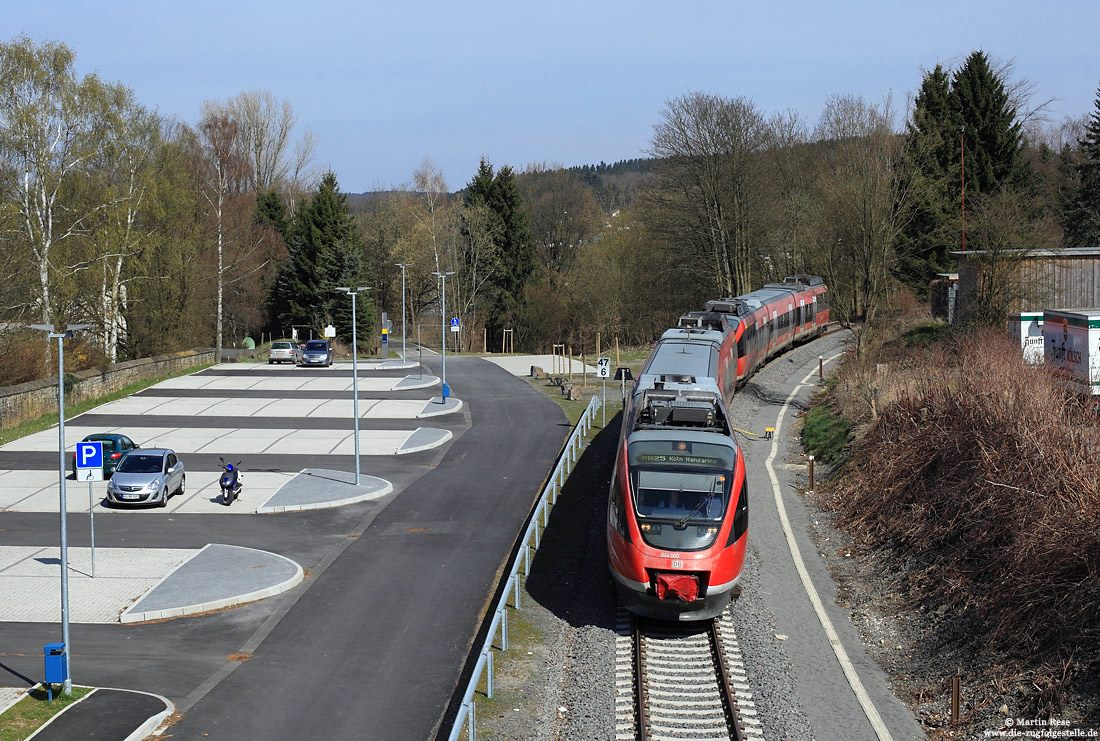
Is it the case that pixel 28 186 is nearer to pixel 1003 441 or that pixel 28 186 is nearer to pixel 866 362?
pixel 866 362

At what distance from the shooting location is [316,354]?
2063 inches

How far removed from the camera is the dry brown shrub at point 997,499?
12.3 m

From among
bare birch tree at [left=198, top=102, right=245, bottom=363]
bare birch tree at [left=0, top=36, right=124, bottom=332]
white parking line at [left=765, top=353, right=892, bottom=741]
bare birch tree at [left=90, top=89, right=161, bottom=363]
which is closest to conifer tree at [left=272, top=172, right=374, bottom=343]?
bare birch tree at [left=198, top=102, right=245, bottom=363]

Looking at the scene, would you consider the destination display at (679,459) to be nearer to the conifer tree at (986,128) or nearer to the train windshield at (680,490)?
the train windshield at (680,490)

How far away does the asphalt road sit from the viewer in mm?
12797

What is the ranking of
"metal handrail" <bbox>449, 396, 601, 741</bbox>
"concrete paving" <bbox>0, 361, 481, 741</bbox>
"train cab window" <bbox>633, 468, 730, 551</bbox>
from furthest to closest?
"concrete paving" <bbox>0, 361, 481, 741</bbox>, "train cab window" <bbox>633, 468, 730, 551</bbox>, "metal handrail" <bbox>449, 396, 601, 741</bbox>

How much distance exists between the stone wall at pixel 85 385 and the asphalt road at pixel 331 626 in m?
13.6

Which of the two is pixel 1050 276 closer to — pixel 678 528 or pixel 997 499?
pixel 997 499

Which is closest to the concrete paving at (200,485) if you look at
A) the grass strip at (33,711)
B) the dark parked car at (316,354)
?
the grass strip at (33,711)

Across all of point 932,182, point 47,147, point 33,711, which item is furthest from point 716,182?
point 33,711

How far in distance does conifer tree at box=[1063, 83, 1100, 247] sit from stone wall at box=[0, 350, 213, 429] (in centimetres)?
4824

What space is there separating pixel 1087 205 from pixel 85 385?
5036 centimetres

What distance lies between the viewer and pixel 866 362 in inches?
1355

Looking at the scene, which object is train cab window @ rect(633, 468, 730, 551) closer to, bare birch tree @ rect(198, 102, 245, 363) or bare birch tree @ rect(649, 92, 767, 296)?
bare birch tree @ rect(649, 92, 767, 296)
